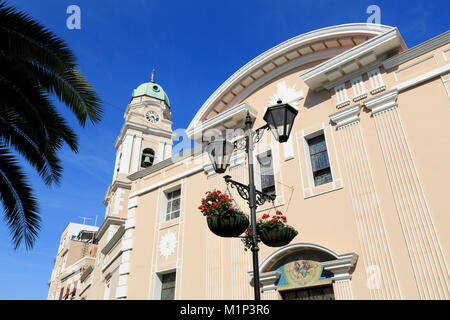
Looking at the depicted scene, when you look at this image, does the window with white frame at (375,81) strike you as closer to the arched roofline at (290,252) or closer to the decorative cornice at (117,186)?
the arched roofline at (290,252)

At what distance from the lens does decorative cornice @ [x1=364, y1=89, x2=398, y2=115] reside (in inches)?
358

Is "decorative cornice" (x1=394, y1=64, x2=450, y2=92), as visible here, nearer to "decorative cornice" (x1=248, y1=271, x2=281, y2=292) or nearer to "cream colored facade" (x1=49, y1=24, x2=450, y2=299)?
"cream colored facade" (x1=49, y1=24, x2=450, y2=299)

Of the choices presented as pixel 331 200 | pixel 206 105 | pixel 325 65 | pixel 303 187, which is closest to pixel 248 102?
pixel 206 105

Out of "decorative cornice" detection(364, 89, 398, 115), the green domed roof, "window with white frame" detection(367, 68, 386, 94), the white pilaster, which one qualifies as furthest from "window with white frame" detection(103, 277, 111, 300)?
the green domed roof

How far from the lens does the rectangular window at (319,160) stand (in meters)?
9.82

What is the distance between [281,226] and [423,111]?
4865 mm

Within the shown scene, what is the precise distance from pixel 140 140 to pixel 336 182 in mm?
25384

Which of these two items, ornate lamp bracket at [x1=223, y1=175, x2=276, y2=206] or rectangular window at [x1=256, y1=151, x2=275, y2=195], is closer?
ornate lamp bracket at [x1=223, y1=175, x2=276, y2=206]

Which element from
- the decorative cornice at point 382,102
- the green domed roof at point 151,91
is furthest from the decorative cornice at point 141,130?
the decorative cornice at point 382,102

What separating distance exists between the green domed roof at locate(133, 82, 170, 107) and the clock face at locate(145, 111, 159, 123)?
6.57ft

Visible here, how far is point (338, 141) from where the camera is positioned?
9.79 m

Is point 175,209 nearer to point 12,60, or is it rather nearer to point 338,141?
point 338,141

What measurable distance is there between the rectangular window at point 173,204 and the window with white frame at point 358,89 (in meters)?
7.04

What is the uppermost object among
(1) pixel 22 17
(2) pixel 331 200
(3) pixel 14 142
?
(1) pixel 22 17
